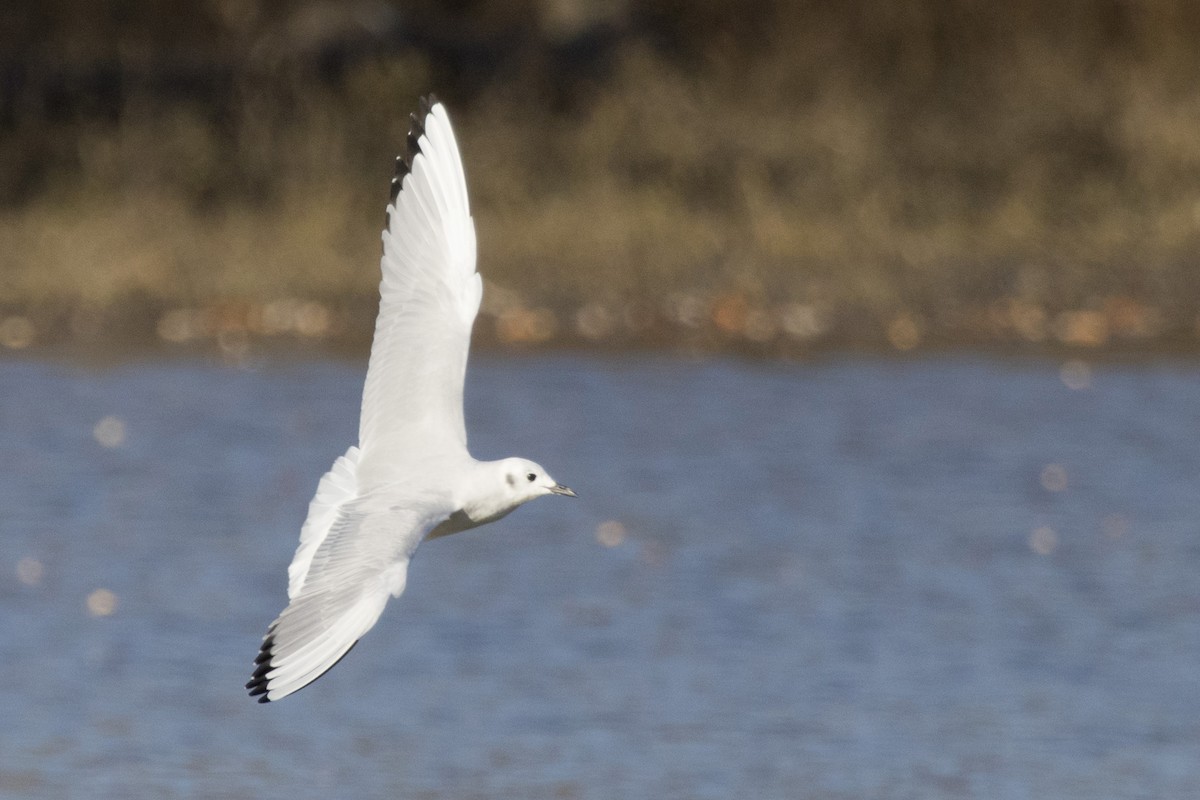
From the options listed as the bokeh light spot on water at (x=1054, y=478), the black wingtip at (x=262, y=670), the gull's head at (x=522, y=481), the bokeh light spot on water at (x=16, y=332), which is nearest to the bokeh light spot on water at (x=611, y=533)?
the bokeh light spot on water at (x=1054, y=478)

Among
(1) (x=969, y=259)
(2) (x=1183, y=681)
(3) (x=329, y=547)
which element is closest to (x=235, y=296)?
(1) (x=969, y=259)

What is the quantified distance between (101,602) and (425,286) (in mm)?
2868

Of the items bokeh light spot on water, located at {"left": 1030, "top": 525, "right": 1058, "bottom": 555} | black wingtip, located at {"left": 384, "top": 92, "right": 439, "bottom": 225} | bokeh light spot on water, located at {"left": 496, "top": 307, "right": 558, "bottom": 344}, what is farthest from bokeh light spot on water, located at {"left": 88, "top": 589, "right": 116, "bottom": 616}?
bokeh light spot on water, located at {"left": 496, "top": 307, "right": 558, "bottom": 344}

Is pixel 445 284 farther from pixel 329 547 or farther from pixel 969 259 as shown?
pixel 969 259

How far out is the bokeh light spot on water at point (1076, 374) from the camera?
13.1 m

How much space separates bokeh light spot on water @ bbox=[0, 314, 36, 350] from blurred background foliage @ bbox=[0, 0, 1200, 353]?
0.09 ft

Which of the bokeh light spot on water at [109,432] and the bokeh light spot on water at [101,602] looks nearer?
the bokeh light spot on water at [101,602]

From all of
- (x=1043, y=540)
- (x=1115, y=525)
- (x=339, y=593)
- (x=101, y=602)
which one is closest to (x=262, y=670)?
(x=339, y=593)

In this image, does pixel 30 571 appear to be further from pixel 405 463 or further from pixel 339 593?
pixel 339 593

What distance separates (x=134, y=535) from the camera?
32.5 feet

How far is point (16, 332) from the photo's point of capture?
1408 centimetres

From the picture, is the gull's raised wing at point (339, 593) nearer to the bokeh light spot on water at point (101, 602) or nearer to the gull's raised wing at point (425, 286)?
the gull's raised wing at point (425, 286)

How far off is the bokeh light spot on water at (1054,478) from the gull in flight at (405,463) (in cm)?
499

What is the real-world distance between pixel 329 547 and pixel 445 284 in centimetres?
129
